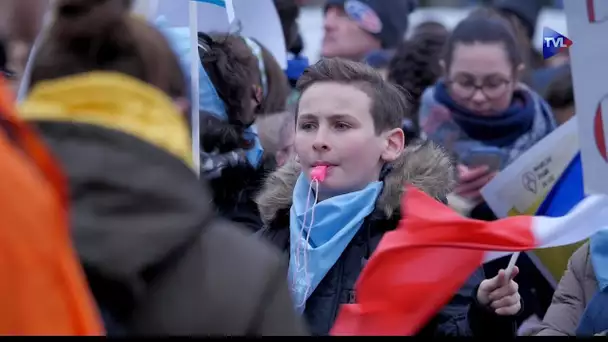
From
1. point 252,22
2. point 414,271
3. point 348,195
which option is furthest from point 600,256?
point 252,22

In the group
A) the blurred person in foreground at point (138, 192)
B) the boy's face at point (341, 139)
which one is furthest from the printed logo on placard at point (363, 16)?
the blurred person in foreground at point (138, 192)

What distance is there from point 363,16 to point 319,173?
141 inches

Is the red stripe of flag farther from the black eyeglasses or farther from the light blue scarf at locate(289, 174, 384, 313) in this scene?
the black eyeglasses

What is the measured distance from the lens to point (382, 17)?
6.73 meters

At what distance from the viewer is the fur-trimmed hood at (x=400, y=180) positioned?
10.2ft

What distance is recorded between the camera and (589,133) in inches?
113

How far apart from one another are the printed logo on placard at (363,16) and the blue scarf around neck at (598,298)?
131 inches

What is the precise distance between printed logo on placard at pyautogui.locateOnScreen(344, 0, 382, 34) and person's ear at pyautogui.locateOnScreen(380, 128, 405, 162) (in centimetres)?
322

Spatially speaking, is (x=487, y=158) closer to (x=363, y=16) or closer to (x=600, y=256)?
(x=600, y=256)

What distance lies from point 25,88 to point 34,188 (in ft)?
1.79

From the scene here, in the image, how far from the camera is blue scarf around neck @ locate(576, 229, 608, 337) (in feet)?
10.4

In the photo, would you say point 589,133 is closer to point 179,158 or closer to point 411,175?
point 411,175

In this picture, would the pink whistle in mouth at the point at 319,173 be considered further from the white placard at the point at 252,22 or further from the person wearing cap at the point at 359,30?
the person wearing cap at the point at 359,30

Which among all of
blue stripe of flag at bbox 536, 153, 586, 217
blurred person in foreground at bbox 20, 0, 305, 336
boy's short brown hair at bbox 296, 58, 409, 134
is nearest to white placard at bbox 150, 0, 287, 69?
boy's short brown hair at bbox 296, 58, 409, 134
